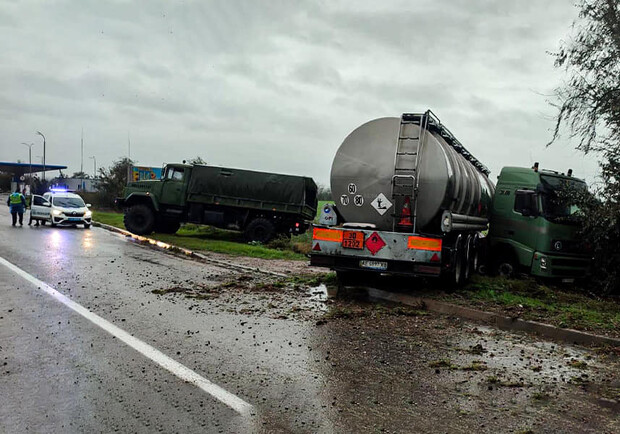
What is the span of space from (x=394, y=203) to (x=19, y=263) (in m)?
8.45

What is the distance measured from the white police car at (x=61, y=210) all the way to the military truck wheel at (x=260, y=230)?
28.4 feet

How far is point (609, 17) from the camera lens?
40.8 feet

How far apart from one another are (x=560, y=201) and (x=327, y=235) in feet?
19.7

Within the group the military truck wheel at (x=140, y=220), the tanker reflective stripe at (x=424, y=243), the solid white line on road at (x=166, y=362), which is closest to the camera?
the solid white line on road at (x=166, y=362)

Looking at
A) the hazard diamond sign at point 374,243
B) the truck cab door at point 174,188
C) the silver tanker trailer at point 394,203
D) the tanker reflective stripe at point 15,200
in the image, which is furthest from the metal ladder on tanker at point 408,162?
the tanker reflective stripe at point 15,200

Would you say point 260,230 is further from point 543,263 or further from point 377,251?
point 377,251

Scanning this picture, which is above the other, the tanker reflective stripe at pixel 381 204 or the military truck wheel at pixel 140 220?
the tanker reflective stripe at pixel 381 204

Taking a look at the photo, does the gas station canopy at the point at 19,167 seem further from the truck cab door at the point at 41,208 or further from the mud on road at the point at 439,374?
the mud on road at the point at 439,374

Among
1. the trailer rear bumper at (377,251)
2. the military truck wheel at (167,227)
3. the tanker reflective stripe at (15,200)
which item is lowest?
the military truck wheel at (167,227)

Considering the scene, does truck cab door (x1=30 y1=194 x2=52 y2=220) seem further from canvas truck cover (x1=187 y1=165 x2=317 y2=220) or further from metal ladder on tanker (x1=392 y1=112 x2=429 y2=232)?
metal ladder on tanker (x1=392 y1=112 x2=429 y2=232)

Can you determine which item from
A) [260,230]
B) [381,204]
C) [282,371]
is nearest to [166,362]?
[282,371]

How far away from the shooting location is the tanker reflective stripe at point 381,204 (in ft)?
32.7

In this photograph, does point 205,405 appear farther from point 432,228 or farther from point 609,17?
point 609,17

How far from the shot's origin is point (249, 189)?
22266 mm
